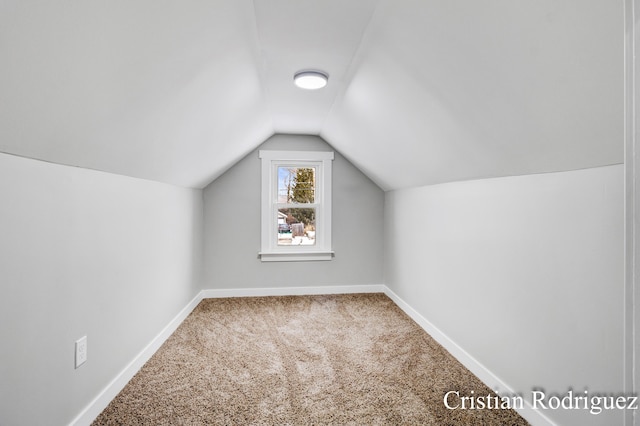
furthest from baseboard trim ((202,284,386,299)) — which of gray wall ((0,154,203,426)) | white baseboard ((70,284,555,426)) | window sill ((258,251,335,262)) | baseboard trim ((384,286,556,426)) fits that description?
gray wall ((0,154,203,426))

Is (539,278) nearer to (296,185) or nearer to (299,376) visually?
(299,376)

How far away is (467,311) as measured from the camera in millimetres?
2379

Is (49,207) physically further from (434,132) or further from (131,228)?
(434,132)

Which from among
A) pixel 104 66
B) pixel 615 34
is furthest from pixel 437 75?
pixel 104 66

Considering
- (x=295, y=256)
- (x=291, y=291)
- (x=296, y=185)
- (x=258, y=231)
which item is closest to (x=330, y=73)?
(x=296, y=185)

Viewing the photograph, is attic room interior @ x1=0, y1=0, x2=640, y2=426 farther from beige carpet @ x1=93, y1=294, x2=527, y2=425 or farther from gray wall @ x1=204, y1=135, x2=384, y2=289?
gray wall @ x1=204, y1=135, x2=384, y2=289

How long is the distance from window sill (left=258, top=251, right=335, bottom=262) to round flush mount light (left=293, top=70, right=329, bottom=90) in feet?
7.50

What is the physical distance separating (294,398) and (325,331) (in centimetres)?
107

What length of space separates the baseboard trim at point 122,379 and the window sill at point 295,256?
1274 millimetres

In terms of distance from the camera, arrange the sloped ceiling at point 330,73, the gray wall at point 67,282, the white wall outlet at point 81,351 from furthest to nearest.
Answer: the white wall outlet at point 81,351, the gray wall at point 67,282, the sloped ceiling at point 330,73

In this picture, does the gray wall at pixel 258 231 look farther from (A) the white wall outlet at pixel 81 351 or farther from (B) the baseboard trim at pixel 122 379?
(A) the white wall outlet at pixel 81 351

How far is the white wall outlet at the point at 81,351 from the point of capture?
5.45 feet

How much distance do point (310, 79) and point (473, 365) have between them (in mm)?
2282

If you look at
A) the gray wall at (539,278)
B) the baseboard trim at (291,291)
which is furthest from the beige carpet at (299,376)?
the baseboard trim at (291,291)
